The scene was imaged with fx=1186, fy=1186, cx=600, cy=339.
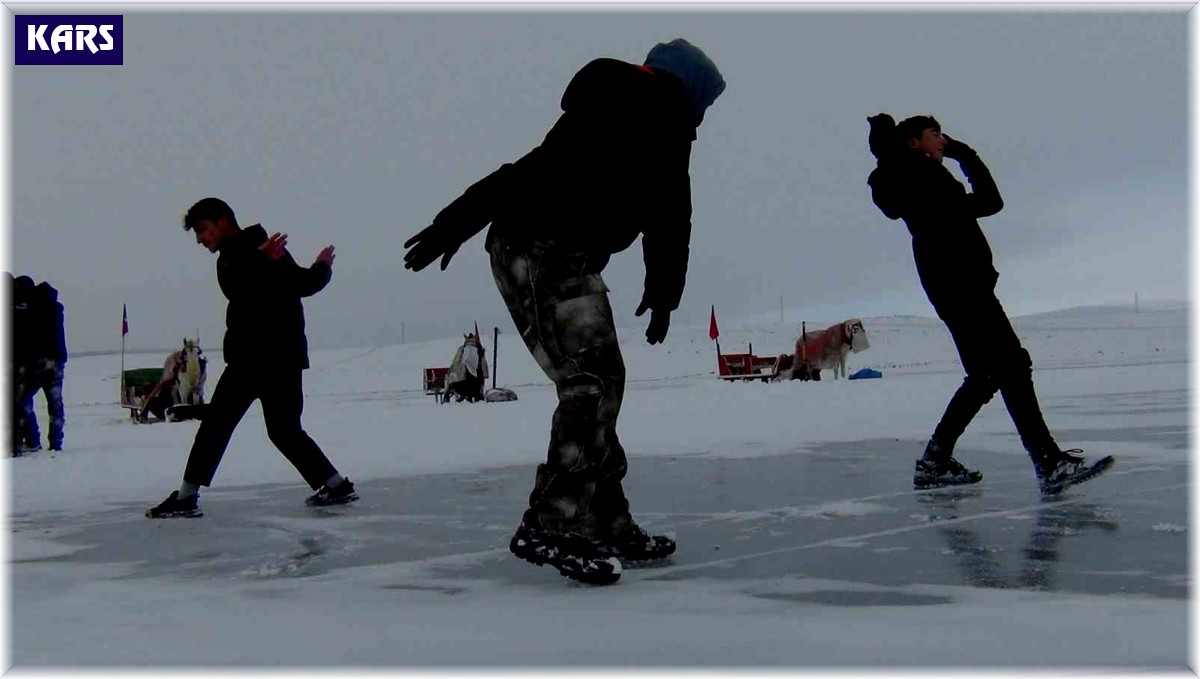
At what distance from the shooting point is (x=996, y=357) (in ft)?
15.0

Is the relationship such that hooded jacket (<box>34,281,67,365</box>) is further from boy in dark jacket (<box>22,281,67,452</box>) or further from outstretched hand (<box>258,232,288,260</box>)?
outstretched hand (<box>258,232,288,260</box>)

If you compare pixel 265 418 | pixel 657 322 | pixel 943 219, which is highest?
pixel 943 219

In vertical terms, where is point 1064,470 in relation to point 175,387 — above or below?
below

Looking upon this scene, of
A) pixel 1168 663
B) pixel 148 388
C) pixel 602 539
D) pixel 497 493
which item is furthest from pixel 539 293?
pixel 148 388

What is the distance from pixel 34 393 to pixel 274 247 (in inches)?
216

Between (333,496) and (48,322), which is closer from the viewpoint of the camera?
(333,496)

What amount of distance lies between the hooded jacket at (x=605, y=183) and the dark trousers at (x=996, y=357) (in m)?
1.85

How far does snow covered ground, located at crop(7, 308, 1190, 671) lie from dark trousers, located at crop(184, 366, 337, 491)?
200 millimetres

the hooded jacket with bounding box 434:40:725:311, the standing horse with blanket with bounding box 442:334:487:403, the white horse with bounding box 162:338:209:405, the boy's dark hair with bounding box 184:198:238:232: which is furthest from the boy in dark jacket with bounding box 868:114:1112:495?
the standing horse with blanket with bounding box 442:334:487:403

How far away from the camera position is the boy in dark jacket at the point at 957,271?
180 inches

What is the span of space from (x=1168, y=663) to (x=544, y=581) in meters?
1.46

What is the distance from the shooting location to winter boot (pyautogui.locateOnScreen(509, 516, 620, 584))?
2865mm

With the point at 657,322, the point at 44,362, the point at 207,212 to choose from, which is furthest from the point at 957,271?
the point at 44,362

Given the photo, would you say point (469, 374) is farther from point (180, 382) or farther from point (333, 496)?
point (333, 496)
